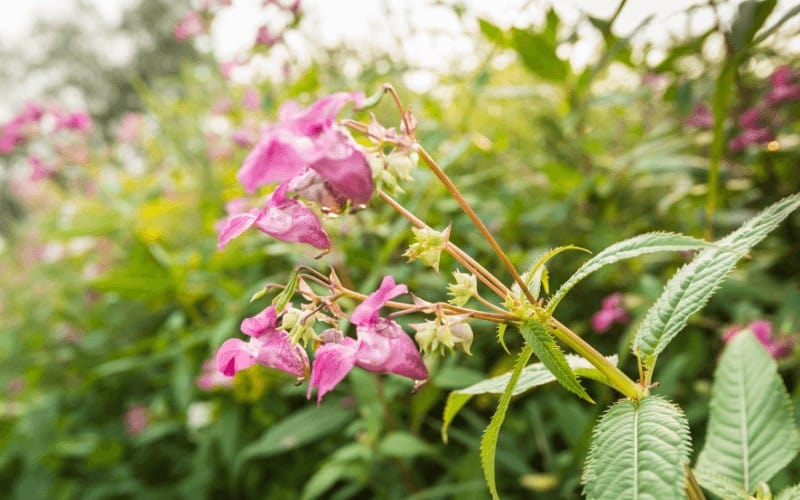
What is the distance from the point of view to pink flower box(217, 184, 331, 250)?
0.62 m

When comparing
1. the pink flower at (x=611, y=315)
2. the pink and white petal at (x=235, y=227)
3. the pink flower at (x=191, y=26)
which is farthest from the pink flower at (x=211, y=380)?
the pink and white petal at (x=235, y=227)

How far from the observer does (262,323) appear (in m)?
0.66

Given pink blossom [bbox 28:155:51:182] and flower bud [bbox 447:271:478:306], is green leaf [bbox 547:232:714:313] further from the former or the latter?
pink blossom [bbox 28:155:51:182]

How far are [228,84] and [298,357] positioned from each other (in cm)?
222

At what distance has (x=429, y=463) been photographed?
185 centimetres

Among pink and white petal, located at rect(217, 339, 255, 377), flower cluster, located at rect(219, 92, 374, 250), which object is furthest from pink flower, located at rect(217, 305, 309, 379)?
flower cluster, located at rect(219, 92, 374, 250)

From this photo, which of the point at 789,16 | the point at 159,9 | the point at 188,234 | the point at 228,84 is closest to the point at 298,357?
the point at 789,16

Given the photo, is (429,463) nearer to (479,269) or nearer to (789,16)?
(479,269)

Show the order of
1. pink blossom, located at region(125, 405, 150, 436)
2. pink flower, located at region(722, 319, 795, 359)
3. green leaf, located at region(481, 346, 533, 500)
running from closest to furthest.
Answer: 1. green leaf, located at region(481, 346, 533, 500)
2. pink flower, located at region(722, 319, 795, 359)
3. pink blossom, located at region(125, 405, 150, 436)

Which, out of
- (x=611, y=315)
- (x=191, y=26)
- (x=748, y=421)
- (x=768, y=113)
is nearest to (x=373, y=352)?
(x=748, y=421)

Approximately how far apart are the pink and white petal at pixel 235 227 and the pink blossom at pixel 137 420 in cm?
194

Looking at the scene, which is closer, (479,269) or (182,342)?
(479,269)

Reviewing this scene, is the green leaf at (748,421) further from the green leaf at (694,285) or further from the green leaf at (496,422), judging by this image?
the green leaf at (496,422)

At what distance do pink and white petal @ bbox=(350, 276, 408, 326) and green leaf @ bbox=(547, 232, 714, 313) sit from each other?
0.56 feet
